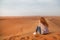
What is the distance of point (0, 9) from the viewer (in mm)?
1278

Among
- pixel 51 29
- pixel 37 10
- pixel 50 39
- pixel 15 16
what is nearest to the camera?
pixel 50 39

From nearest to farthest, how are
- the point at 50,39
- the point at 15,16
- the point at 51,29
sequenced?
the point at 50,39, the point at 51,29, the point at 15,16

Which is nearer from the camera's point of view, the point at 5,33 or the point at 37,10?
the point at 5,33

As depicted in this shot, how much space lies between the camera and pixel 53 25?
1056mm

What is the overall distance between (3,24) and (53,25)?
417 mm

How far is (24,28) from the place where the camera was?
1.01 m

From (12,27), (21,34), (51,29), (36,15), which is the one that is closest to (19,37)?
(21,34)

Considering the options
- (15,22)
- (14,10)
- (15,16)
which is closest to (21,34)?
(15,22)

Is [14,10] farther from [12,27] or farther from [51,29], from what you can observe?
[51,29]

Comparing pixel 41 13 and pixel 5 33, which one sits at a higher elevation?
pixel 41 13

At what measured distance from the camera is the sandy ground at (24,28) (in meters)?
0.90

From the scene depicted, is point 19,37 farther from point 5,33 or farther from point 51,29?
point 51,29

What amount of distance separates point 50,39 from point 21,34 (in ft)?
0.70

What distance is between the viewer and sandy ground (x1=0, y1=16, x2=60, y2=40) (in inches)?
35.4
